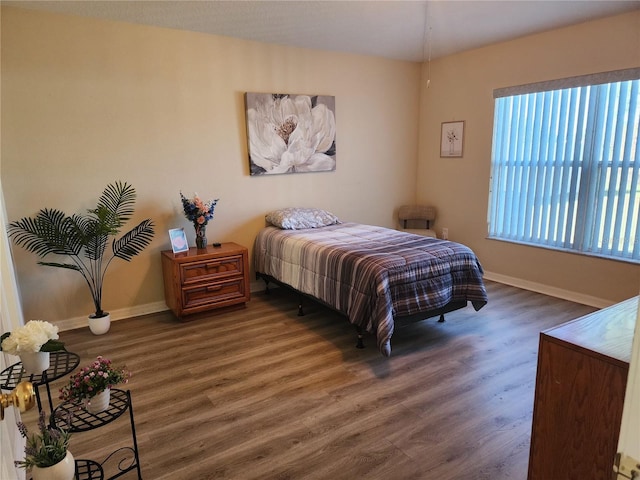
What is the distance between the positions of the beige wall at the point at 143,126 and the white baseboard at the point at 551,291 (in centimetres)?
200

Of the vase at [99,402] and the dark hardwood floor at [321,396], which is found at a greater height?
the vase at [99,402]

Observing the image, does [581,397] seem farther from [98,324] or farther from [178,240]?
[98,324]

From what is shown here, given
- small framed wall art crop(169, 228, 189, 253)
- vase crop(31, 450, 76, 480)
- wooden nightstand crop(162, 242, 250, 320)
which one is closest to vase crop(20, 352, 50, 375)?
vase crop(31, 450, 76, 480)

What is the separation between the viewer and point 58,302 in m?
3.41

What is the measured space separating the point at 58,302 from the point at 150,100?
191 centimetres

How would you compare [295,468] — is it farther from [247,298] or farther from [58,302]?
[58,302]

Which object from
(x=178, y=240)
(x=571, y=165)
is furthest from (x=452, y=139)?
(x=178, y=240)

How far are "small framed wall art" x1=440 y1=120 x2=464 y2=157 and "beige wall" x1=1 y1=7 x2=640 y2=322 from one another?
0.28ft

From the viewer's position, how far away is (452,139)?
489cm

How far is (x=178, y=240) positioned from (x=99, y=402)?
2200 mm

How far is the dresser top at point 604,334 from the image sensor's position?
118cm

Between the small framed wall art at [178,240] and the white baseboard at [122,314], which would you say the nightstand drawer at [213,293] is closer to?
the small framed wall art at [178,240]

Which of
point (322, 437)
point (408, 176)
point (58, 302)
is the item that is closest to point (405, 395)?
point (322, 437)

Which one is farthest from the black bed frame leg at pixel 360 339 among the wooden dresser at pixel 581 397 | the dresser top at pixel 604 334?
the dresser top at pixel 604 334
